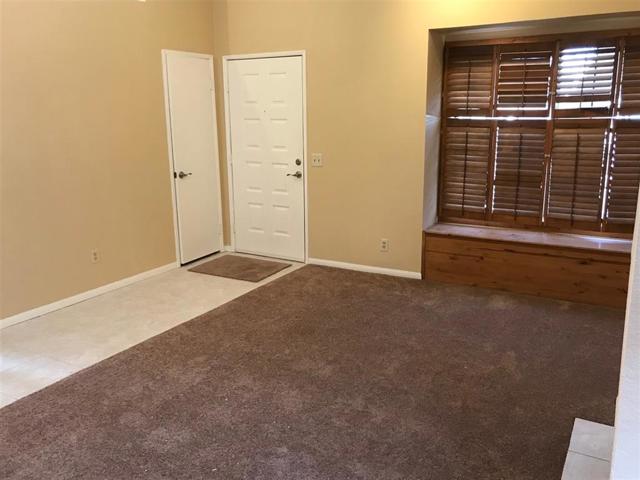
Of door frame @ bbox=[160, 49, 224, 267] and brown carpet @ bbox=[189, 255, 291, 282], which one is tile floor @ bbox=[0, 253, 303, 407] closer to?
brown carpet @ bbox=[189, 255, 291, 282]

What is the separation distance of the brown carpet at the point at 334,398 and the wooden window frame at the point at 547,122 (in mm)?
859

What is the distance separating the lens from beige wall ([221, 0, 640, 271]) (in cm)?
439

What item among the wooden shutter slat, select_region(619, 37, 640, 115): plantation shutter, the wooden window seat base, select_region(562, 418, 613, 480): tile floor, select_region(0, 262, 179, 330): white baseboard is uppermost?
select_region(619, 37, 640, 115): plantation shutter

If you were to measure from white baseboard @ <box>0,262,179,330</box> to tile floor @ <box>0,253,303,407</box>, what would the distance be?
0.14 ft

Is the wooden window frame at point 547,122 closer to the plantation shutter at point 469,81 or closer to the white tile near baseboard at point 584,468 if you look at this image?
the plantation shutter at point 469,81

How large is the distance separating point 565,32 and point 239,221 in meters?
3.60

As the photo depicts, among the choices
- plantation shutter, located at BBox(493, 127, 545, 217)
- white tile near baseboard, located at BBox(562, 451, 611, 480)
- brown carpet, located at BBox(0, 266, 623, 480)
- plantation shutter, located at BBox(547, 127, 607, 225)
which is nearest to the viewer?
white tile near baseboard, located at BBox(562, 451, 611, 480)

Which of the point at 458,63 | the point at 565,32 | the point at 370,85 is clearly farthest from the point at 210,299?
the point at 565,32

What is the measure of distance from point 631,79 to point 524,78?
0.81 m

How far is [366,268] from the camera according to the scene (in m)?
5.00

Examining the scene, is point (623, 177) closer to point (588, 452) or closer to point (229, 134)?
point (588, 452)

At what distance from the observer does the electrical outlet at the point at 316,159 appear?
4.99 meters

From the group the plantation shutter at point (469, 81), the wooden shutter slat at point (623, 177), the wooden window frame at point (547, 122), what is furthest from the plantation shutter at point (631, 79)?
the plantation shutter at point (469, 81)

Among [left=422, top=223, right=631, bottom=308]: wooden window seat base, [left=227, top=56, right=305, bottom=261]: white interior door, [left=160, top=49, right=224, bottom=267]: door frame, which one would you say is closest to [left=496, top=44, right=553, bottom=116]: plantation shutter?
[left=422, top=223, right=631, bottom=308]: wooden window seat base
